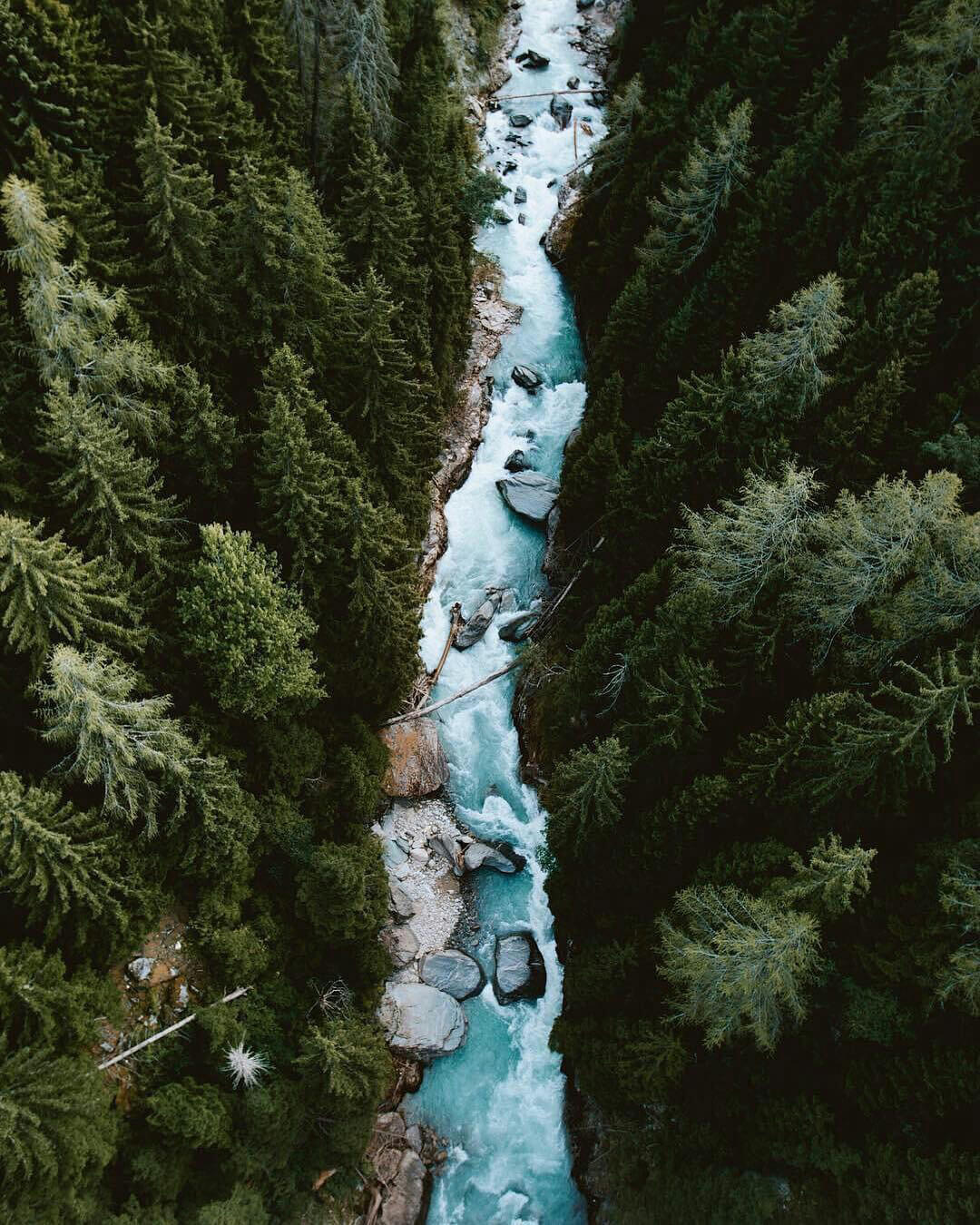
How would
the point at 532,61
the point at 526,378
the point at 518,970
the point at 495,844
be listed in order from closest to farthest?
the point at 518,970
the point at 495,844
the point at 526,378
the point at 532,61

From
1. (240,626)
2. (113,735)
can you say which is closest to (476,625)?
(240,626)

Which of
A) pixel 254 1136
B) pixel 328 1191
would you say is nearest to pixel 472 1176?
pixel 328 1191

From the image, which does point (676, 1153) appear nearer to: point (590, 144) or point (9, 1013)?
point (9, 1013)

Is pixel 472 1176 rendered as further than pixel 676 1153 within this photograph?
Yes

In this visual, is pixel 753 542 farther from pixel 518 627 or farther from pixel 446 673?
pixel 446 673

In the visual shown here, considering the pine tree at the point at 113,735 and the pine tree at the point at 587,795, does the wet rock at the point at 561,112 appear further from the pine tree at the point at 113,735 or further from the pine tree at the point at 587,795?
the pine tree at the point at 113,735

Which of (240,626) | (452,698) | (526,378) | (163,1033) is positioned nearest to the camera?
(163,1033)
